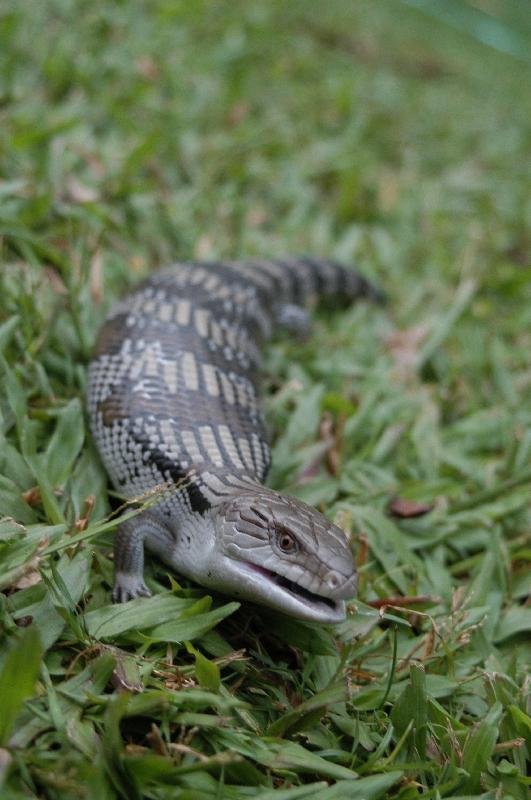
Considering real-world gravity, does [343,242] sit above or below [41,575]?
above

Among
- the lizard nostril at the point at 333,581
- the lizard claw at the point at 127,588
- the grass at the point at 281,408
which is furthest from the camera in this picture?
the lizard claw at the point at 127,588

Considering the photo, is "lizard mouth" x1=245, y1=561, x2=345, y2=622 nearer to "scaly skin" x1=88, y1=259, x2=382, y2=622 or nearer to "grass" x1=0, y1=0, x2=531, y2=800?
"scaly skin" x1=88, y1=259, x2=382, y2=622

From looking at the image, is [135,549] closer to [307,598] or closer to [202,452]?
[202,452]

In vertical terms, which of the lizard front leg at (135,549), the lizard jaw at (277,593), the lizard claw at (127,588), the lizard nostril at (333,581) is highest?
the lizard nostril at (333,581)

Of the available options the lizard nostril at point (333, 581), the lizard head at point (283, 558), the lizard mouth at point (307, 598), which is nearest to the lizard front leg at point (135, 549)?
the lizard head at point (283, 558)

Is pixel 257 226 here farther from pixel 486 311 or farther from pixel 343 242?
pixel 486 311

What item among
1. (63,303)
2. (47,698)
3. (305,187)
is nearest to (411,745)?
(47,698)

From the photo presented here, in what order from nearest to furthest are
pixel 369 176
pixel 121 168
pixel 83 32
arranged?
pixel 121 168
pixel 83 32
pixel 369 176

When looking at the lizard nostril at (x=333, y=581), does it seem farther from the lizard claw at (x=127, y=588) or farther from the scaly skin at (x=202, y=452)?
the lizard claw at (x=127, y=588)

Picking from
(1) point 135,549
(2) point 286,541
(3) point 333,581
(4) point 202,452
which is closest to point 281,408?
(4) point 202,452
